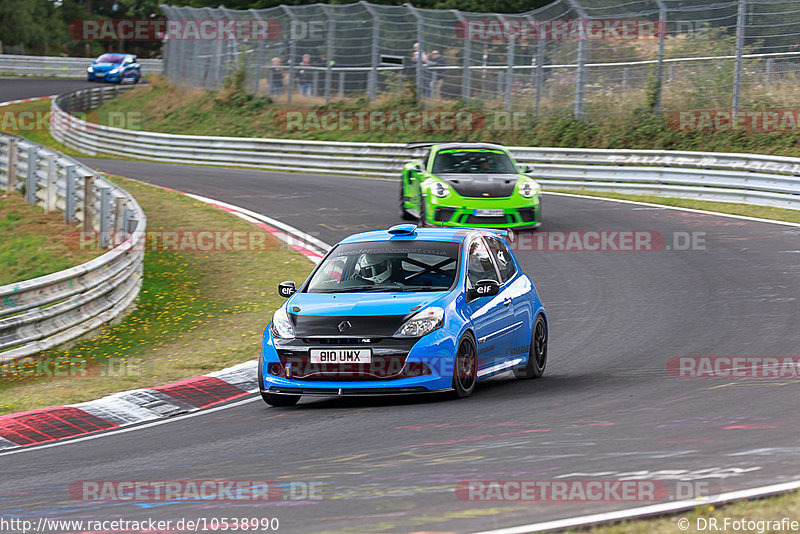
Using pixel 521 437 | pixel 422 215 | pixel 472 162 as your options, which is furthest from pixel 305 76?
pixel 521 437

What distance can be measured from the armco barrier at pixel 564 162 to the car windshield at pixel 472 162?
16.8 feet

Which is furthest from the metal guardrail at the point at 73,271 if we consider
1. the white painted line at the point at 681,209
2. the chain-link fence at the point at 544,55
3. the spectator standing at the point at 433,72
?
the spectator standing at the point at 433,72

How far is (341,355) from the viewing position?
8.66 m

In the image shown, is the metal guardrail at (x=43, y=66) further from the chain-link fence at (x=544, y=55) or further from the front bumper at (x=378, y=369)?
the front bumper at (x=378, y=369)

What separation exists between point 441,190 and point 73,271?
6954mm

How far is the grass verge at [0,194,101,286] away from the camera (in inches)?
663

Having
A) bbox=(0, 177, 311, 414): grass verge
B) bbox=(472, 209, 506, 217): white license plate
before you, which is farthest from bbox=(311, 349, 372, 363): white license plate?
bbox=(472, 209, 506, 217): white license plate

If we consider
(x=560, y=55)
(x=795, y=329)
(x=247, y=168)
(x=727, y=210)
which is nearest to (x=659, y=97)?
(x=560, y=55)

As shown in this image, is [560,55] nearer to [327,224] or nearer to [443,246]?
[327,224]

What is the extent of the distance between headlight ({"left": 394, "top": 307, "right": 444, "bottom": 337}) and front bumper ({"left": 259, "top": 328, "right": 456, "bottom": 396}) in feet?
0.18

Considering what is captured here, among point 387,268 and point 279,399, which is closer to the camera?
point 279,399

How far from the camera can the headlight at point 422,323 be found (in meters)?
8.66

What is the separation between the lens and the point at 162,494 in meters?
6.48

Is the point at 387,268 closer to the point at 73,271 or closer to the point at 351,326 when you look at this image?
the point at 351,326
